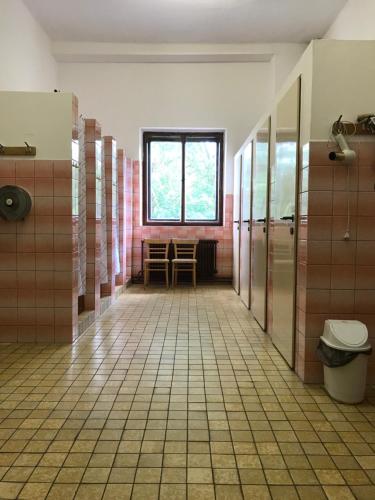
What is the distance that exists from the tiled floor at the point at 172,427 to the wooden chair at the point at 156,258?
3.49m

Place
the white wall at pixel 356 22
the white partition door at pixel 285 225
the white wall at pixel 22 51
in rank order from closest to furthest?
the white partition door at pixel 285 225, the white wall at pixel 356 22, the white wall at pixel 22 51

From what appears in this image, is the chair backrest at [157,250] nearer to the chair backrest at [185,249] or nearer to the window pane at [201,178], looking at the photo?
the chair backrest at [185,249]

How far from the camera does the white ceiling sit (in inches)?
239

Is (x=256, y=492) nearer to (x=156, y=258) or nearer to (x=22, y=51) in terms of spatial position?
(x=156, y=258)

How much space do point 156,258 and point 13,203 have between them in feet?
13.9

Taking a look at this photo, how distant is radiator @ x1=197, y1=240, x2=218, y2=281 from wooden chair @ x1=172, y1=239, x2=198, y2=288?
0.17 metres

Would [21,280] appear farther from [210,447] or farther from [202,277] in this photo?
[202,277]

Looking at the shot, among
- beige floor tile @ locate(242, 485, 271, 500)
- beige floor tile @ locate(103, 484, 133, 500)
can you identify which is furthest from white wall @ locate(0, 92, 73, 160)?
beige floor tile @ locate(242, 485, 271, 500)

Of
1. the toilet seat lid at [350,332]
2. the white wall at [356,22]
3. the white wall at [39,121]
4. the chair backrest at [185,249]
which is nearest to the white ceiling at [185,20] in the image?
the white wall at [356,22]

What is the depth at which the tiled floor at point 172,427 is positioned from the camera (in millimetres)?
1868

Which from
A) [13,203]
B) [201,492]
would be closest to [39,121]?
[13,203]

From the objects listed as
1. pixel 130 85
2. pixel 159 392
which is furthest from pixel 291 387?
pixel 130 85

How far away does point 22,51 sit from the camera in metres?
6.07

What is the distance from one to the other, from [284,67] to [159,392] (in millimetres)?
6516
